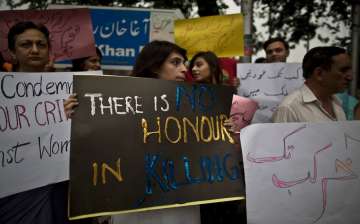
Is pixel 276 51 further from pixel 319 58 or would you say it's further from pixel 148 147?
pixel 148 147

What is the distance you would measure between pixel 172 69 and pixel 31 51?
0.86 metres

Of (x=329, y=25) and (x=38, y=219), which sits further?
(x=329, y=25)

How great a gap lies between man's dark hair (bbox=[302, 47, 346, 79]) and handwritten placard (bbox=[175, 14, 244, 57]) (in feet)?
6.33

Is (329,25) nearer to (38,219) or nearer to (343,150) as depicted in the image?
(343,150)

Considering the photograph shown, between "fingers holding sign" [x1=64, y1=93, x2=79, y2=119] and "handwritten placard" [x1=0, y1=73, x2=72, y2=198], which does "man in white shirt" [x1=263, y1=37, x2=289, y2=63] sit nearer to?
"handwritten placard" [x1=0, y1=73, x2=72, y2=198]

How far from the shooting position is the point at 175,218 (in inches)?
88.6

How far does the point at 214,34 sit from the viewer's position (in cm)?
495

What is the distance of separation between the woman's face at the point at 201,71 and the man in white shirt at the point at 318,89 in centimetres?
101

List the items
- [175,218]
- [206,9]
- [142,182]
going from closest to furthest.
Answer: [142,182]
[175,218]
[206,9]

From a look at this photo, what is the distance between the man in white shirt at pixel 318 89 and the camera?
2.72 meters

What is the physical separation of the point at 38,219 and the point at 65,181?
0.83 ft

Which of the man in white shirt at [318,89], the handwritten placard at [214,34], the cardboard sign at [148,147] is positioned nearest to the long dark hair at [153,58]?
the cardboard sign at [148,147]

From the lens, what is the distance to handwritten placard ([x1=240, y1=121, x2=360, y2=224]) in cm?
234

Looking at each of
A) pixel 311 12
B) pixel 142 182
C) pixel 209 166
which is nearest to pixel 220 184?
pixel 209 166
